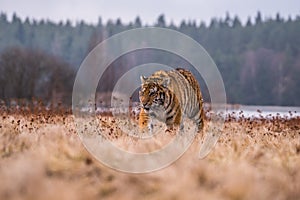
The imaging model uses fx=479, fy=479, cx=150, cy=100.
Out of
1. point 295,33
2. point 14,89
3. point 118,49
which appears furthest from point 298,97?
point 14,89

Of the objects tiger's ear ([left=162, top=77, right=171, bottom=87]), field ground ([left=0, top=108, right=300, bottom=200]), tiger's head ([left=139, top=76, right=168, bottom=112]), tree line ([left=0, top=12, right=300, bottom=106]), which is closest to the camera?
field ground ([left=0, top=108, right=300, bottom=200])

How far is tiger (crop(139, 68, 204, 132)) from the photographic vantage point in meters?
9.65

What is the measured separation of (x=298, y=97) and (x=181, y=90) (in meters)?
55.3

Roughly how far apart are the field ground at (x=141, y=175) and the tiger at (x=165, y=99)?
1.84m

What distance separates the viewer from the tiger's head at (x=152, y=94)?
956 centimetres

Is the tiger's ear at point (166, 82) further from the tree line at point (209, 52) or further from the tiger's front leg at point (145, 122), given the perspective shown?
the tree line at point (209, 52)

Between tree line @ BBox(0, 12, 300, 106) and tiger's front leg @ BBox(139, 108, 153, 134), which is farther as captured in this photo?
tree line @ BBox(0, 12, 300, 106)

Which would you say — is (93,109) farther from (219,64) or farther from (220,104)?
(219,64)

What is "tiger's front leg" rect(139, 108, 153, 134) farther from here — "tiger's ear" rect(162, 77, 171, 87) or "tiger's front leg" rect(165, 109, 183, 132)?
"tiger's ear" rect(162, 77, 171, 87)

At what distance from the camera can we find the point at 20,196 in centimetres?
489

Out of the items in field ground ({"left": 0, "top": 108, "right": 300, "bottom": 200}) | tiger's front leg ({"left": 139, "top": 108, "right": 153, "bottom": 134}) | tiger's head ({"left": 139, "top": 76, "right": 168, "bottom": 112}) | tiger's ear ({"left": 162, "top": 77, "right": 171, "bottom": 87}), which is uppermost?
tiger's ear ({"left": 162, "top": 77, "right": 171, "bottom": 87})

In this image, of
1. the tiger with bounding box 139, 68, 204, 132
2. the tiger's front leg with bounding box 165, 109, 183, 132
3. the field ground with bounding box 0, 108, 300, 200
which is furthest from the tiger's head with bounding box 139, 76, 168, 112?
the field ground with bounding box 0, 108, 300, 200

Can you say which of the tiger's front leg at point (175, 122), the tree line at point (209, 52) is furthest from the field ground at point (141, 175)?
the tree line at point (209, 52)

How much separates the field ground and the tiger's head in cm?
182
